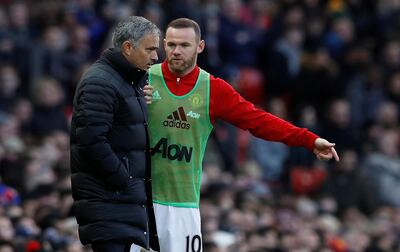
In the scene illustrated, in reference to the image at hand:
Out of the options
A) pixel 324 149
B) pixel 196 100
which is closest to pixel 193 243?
pixel 196 100

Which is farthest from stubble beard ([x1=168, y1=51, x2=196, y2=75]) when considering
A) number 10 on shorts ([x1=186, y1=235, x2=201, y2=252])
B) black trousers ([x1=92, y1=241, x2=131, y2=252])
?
black trousers ([x1=92, y1=241, x2=131, y2=252])

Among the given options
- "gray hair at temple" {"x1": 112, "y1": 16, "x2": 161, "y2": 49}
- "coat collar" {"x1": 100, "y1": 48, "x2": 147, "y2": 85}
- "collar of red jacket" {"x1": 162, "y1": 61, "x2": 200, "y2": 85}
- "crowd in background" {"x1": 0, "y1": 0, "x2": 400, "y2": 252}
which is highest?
"gray hair at temple" {"x1": 112, "y1": 16, "x2": 161, "y2": 49}

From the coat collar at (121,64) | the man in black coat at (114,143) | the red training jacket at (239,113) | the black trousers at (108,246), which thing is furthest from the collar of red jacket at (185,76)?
the black trousers at (108,246)

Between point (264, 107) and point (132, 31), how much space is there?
34.7 ft

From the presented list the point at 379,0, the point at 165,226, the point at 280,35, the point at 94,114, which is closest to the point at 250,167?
the point at 280,35

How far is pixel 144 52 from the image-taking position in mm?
8758

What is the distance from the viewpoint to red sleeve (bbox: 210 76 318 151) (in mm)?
9391

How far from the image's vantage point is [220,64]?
1816 cm

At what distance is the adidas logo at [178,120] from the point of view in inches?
372

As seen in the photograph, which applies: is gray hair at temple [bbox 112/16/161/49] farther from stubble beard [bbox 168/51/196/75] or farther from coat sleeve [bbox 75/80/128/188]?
stubble beard [bbox 168/51/196/75]

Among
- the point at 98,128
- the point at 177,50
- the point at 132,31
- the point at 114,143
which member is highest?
the point at 132,31

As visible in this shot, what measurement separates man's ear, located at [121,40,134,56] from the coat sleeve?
0.33 m

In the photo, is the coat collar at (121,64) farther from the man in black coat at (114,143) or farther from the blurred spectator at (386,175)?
the blurred spectator at (386,175)

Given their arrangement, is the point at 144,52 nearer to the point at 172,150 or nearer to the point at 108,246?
the point at 172,150
